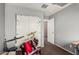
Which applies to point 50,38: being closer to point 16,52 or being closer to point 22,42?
point 22,42

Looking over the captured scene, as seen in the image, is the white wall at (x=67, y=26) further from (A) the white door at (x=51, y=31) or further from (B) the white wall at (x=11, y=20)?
(B) the white wall at (x=11, y=20)

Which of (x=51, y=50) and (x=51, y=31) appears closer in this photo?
(x=51, y=50)

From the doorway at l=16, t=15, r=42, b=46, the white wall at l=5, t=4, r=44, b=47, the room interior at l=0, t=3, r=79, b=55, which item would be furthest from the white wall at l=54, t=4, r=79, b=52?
the white wall at l=5, t=4, r=44, b=47

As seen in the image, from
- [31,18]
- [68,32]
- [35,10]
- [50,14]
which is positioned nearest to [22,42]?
[31,18]

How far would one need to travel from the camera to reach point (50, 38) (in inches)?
65.1

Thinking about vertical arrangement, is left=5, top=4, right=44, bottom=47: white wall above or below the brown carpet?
above

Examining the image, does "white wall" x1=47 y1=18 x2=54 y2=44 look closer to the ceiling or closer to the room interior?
the room interior

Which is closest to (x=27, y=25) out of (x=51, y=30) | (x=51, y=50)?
(x=51, y=30)

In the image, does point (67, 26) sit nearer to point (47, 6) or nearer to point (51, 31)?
point (51, 31)

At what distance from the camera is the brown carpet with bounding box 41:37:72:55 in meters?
1.46

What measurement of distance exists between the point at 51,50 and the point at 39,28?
0.44m

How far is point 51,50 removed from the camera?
153 centimetres
